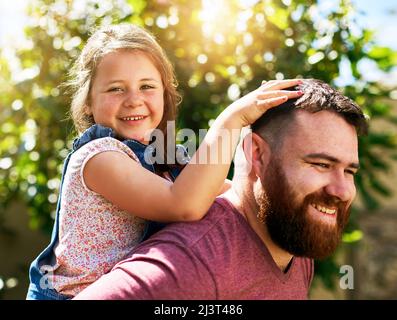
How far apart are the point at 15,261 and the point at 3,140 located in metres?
1.40

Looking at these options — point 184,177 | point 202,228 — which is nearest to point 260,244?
point 202,228

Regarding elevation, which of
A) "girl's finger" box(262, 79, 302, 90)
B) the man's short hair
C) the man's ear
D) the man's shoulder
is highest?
"girl's finger" box(262, 79, 302, 90)

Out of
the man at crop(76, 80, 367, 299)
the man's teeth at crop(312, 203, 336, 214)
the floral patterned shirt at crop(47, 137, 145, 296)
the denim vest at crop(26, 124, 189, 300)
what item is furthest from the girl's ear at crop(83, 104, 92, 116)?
the man's teeth at crop(312, 203, 336, 214)

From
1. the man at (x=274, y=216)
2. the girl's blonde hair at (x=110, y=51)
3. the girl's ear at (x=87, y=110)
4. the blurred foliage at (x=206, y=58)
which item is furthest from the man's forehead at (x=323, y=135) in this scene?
the blurred foliage at (x=206, y=58)

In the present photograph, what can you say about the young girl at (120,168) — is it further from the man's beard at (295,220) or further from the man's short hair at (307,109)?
the man's beard at (295,220)

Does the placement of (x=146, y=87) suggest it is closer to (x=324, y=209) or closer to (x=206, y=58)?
(x=324, y=209)

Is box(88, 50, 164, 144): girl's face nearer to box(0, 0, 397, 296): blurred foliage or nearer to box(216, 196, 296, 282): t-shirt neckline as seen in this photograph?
box(216, 196, 296, 282): t-shirt neckline

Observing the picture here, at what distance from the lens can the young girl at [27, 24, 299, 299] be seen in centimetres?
188

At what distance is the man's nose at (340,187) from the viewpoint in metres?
1.91

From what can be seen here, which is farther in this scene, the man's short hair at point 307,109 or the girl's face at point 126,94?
the girl's face at point 126,94

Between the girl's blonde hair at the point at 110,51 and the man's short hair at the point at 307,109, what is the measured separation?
0.51m

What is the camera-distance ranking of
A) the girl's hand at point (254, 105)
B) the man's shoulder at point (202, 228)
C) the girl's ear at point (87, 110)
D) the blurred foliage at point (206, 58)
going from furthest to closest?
the blurred foliage at point (206, 58), the girl's ear at point (87, 110), the girl's hand at point (254, 105), the man's shoulder at point (202, 228)

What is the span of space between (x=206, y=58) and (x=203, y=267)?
2.24m

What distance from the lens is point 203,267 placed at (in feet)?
5.79
